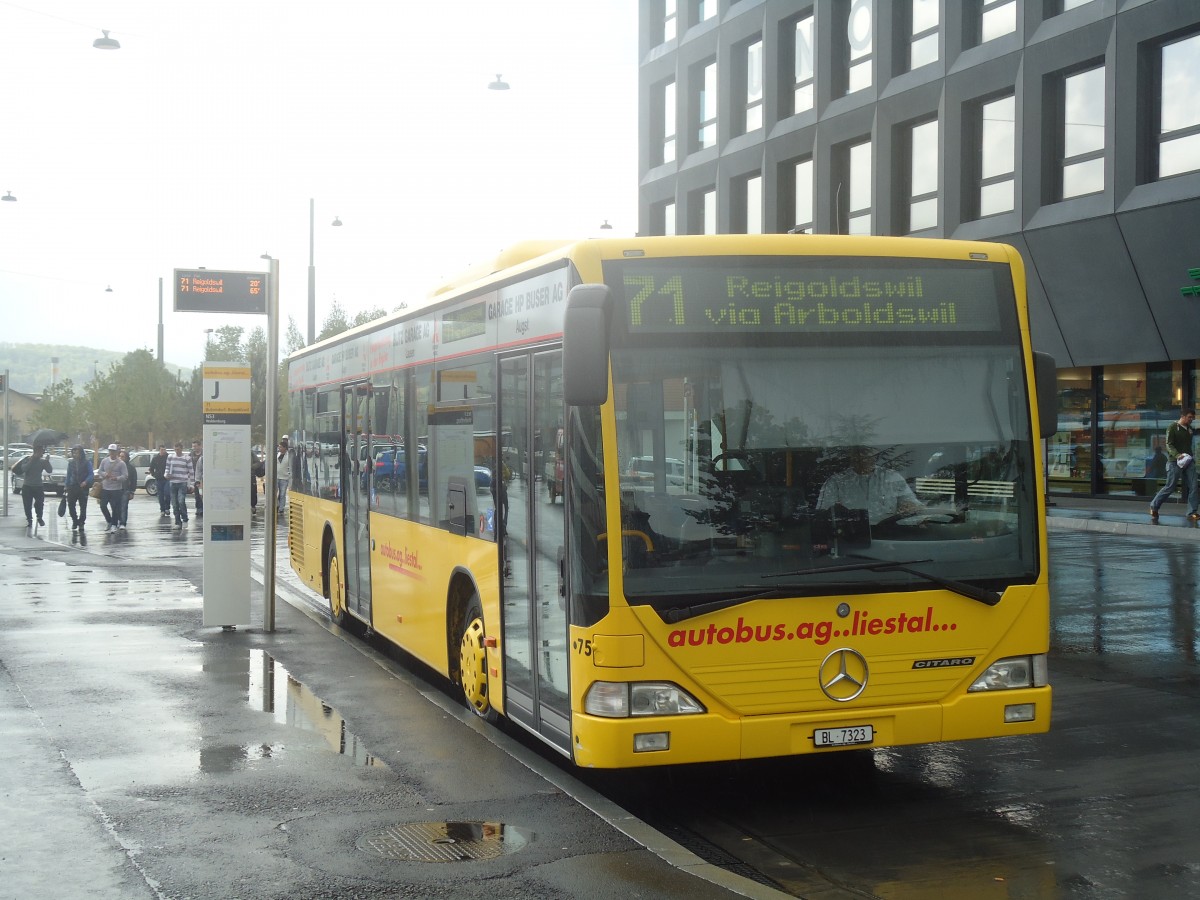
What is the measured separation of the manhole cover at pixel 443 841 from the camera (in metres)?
5.70

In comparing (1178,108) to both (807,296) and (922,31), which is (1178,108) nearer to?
(922,31)

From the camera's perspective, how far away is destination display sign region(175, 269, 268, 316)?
39.0 feet

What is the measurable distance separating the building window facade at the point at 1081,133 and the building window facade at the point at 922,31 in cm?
Answer: 354

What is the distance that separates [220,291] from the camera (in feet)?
39.8

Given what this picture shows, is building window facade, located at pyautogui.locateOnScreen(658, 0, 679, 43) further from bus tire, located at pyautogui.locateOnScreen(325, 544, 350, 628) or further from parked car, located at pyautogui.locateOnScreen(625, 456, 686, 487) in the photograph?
parked car, located at pyautogui.locateOnScreen(625, 456, 686, 487)

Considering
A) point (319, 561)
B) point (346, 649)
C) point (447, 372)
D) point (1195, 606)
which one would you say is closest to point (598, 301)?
point (447, 372)

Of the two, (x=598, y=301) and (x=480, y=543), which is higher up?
(x=598, y=301)

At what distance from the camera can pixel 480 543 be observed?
8.02 m

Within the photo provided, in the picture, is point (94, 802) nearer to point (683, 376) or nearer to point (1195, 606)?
point (683, 376)

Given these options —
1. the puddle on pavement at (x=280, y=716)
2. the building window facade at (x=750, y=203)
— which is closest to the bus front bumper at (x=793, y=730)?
the puddle on pavement at (x=280, y=716)

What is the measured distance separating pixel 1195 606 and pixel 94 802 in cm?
1084

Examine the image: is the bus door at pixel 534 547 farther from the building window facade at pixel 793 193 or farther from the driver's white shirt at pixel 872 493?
the building window facade at pixel 793 193

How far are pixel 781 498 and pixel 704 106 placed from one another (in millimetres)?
32406

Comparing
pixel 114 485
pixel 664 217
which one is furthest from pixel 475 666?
pixel 664 217
